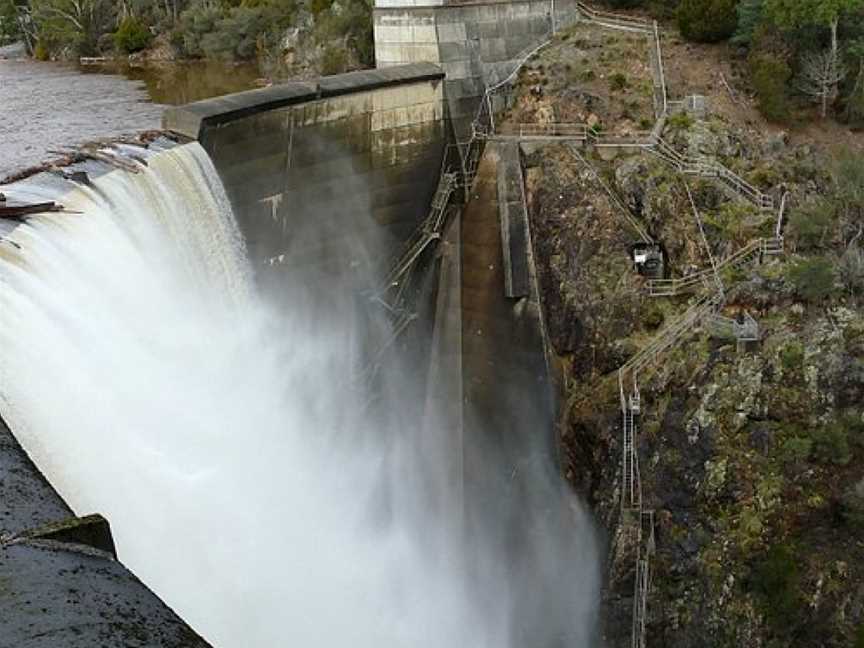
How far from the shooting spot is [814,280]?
16.9 metres

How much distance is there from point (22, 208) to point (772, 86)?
15729 millimetres

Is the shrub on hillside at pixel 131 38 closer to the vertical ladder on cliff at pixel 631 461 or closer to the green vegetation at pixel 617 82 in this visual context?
the green vegetation at pixel 617 82

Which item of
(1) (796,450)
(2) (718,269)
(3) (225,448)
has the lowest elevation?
(1) (796,450)

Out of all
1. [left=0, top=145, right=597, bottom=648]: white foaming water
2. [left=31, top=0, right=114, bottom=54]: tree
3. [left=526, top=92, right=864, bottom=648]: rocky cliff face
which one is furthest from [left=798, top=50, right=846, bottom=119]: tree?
[left=31, top=0, right=114, bottom=54]: tree

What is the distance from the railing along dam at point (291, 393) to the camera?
1070 cm

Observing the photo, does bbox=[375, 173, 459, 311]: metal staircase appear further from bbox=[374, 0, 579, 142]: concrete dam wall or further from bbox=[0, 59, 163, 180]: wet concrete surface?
bbox=[0, 59, 163, 180]: wet concrete surface

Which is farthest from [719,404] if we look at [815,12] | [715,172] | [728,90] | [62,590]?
[62,590]

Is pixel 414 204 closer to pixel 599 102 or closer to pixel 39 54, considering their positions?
pixel 599 102

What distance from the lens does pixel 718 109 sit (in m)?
20.5

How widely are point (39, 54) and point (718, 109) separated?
36.6 meters

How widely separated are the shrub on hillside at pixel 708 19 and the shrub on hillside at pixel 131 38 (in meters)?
29.6

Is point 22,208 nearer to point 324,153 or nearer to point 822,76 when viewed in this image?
point 324,153

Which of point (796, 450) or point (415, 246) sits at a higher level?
point (415, 246)

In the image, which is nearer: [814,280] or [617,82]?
[814,280]
